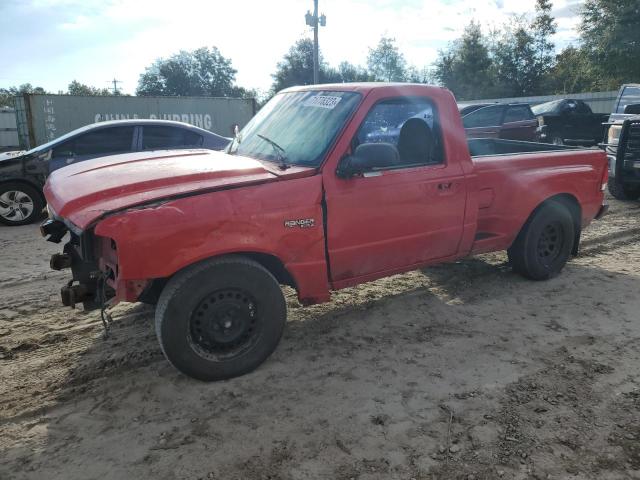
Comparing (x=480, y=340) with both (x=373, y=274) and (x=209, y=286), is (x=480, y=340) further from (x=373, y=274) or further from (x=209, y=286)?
(x=209, y=286)

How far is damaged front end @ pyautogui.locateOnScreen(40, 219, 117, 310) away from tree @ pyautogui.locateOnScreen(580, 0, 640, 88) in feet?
102

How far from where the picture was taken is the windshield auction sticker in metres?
3.96

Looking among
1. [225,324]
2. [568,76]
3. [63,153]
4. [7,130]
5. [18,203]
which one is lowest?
[225,324]

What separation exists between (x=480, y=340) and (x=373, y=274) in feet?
3.19

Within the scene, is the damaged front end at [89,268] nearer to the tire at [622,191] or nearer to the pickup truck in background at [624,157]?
the pickup truck in background at [624,157]

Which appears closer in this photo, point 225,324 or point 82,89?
point 225,324

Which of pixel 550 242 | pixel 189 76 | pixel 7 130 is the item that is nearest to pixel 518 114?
pixel 550 242

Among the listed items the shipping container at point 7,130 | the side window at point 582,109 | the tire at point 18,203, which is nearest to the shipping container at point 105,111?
the shipping container at point 7,130

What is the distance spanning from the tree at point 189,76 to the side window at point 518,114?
49.6 meters

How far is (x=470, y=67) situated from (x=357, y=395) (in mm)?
46724

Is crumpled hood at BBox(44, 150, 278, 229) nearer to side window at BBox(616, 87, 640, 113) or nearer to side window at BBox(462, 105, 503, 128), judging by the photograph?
side window at BBox(462, 105, 503, 128)

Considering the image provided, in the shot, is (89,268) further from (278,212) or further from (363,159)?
(363,159)

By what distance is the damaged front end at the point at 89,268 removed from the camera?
320 centimetres

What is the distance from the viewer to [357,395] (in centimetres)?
320
